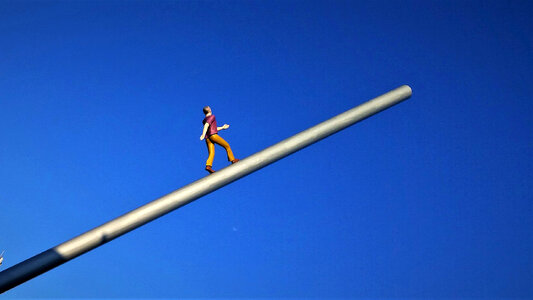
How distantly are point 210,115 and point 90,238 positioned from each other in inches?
134

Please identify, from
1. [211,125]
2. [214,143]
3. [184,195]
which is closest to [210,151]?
[214,143]

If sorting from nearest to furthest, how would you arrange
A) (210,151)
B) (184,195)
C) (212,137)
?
(184,195) < (210,151) < (212,137)

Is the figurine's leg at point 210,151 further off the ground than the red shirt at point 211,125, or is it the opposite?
the red shirt at point 211,125

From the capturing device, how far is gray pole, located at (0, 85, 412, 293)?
174 inches

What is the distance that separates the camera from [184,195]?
184 inches

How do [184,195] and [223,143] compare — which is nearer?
[184,195]

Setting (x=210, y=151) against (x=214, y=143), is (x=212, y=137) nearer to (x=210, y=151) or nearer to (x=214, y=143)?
(x=214, y=143)

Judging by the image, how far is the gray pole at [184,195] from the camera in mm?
4418

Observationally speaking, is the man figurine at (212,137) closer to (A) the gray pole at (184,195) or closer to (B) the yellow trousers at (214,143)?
(B) the yellow trousers at (214,143)

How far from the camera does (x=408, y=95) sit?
5391 millimetres

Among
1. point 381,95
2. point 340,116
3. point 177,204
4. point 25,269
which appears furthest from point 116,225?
point 381,95

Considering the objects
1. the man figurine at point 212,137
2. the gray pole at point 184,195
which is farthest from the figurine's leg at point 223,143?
the gray pole at point 184,195

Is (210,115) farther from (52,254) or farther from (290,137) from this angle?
(52,254)

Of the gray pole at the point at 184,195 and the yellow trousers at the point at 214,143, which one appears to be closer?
the gray pole at the point at 184,195
